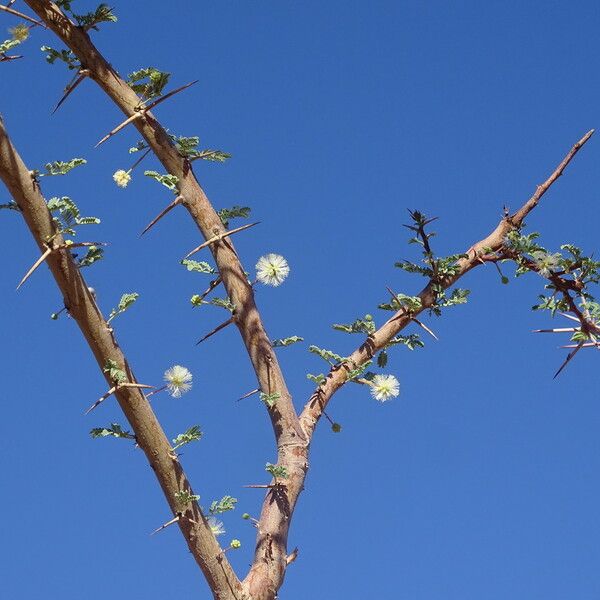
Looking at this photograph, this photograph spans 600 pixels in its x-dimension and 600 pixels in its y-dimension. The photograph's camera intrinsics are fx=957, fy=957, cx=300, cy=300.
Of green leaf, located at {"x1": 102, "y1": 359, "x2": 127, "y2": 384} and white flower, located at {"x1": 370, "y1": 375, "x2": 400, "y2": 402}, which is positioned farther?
white flower, located at {"x1": 370, "y1": 375, "x2": 400, "y2": 402}

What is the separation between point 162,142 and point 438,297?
180 cm

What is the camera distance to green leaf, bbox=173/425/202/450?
473cm

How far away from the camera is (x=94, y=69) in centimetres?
533

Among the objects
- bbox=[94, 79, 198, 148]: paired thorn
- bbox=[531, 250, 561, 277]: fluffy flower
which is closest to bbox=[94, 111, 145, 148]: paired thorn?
bbox=[94, 79, 198, 148]: paired thorn

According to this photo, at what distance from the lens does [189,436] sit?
474 centimetres

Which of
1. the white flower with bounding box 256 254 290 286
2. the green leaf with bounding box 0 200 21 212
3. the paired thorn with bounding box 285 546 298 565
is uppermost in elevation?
the green leaf with bounding box 0 200 21 212

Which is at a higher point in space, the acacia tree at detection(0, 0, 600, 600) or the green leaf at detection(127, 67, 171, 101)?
the green leaf at detection(127, 67, 171, 101)

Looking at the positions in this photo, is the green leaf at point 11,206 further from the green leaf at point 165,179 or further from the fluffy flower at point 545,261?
the fluffy flower at point 545,261

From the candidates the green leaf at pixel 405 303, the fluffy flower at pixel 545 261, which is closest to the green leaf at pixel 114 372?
the green leaf at pixel 405 303

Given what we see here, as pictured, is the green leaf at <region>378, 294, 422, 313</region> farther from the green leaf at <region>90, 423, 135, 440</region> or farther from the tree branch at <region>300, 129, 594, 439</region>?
the green leaf at <region>90, 423, 135, 440</region>

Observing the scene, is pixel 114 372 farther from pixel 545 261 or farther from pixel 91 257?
pixel 545 261

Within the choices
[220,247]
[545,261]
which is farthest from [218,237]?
[545,261]

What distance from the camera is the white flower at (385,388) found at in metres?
5.34

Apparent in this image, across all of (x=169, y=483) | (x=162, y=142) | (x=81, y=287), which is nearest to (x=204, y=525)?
(x=169, y=483)
